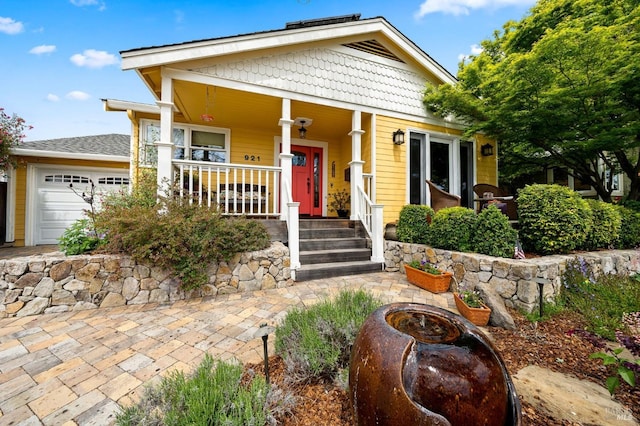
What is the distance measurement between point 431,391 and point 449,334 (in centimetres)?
28

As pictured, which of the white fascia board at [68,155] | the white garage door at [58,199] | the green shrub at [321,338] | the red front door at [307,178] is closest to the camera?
the green shrub at [321,338]

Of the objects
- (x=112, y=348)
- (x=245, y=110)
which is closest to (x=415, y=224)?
(x=245, y=110)

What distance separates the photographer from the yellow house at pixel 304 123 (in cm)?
438

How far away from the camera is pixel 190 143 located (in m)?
6.26

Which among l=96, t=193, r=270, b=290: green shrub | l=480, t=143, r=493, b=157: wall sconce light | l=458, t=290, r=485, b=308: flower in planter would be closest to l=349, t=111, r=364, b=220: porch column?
l=96, t=193, r=270, b=290: green shrub

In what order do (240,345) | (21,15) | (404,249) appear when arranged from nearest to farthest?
(240,345)
(404,249)
(21,15)

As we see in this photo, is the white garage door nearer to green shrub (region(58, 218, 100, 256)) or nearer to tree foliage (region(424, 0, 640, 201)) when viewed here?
green shrub (region(58, 218, 100, 256))

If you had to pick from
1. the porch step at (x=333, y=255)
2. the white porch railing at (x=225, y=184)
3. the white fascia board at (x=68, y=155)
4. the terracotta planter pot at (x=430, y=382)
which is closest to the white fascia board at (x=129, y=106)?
the white fascia board at (x=68, y=155)

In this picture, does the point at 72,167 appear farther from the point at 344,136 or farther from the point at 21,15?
the point at 344,136

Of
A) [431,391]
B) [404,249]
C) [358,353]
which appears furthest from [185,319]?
A: [404,249]

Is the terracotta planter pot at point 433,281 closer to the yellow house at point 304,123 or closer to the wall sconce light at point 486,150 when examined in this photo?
the yellow house at point 304,123

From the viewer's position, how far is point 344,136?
23.4ft

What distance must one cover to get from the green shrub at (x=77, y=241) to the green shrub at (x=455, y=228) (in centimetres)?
527

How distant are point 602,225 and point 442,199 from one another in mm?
2297
